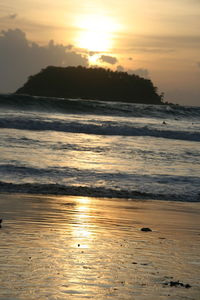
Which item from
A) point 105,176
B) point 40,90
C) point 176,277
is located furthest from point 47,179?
point 40,90

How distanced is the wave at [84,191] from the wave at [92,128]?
1516cm

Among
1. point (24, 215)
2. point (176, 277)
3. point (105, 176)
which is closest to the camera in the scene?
point (176, 277)

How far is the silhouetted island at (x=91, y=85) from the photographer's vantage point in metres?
75.8

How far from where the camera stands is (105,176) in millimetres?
12109

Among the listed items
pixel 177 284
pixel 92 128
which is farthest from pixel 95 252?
pixel 92 128

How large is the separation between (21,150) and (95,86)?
64758mm

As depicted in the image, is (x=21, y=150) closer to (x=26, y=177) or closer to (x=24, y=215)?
(x=26, y=177)

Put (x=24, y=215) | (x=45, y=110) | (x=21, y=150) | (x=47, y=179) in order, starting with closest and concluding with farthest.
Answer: (x=24, y=215) < (x=47, y=179) < (x=21, y=150) < (x=45, y=110)

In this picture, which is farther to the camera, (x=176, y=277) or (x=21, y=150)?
(x=21, y=150)

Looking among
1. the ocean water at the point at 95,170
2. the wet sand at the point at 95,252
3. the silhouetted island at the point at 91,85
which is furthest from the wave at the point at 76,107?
the wet sand at the point at 95,252

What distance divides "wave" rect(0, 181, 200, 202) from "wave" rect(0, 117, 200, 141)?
15.2m

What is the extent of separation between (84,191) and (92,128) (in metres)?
16.8

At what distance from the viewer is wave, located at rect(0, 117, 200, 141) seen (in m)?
25.9

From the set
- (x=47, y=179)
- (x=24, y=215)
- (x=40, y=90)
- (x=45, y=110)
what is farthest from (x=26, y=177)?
(x=40, y=90)
